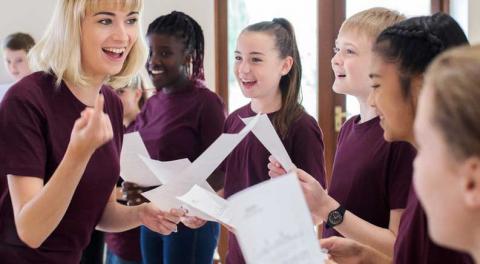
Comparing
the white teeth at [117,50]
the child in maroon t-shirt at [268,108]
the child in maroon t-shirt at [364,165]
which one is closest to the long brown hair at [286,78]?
the child in maroon t-shirt at [268,108]

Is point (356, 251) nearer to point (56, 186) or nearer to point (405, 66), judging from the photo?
point (405, 66)

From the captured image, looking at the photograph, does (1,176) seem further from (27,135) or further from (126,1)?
(126,1)

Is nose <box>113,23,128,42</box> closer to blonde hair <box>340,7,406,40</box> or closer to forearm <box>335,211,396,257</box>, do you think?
blonde hair <box>340,7,406,40</box>

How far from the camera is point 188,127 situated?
2461 mm

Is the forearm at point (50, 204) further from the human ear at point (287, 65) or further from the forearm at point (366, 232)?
the human ear at point (287, 65)

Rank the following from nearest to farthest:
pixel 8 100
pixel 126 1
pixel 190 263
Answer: pixel 8 100, pixel 126 1, pixel 190 263

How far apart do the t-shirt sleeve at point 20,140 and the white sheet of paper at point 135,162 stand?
18.0 inches

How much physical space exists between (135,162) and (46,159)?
0.54 meters

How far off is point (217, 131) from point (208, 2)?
1.49m

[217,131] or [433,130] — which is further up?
[433,130]

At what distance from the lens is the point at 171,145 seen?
2.46m

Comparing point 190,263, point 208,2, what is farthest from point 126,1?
→ point 208,2

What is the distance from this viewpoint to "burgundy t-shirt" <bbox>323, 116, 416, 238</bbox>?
1.43 m

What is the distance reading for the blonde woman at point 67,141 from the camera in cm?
127
